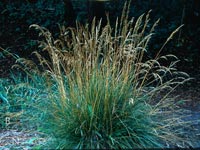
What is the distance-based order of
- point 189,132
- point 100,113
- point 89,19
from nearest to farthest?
point 100,113
point 189,132
point 89,19

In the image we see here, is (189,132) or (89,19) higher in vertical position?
(89,19)

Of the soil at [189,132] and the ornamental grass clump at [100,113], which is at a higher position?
the ornamental grass clump at [100,113]

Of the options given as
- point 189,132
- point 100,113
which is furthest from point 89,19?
point 100,113

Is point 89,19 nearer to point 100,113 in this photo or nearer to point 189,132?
point 189,132

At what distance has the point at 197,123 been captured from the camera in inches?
177

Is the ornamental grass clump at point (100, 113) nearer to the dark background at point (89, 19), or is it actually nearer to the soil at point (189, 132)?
the soil at point (189, 132)

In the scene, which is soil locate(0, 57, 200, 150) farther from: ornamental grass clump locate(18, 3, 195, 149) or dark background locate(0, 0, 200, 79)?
dark background locate(0, 0, 200, 79)

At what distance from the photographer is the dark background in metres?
7.52

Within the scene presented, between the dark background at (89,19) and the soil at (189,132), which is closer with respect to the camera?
the soil at (189,132)

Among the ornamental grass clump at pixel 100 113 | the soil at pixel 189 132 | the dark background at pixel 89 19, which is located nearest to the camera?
the ornamental grass clump at pixel 100 113

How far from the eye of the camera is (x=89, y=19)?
7.45 m

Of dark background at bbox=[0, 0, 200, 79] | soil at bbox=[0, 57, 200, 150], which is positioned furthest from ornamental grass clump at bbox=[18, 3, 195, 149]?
dark background at bbox=[0, 0, 200, 79]

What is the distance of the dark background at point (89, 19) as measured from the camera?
7.52 meters

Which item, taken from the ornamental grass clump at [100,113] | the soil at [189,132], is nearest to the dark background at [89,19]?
the soil at [189,132]
